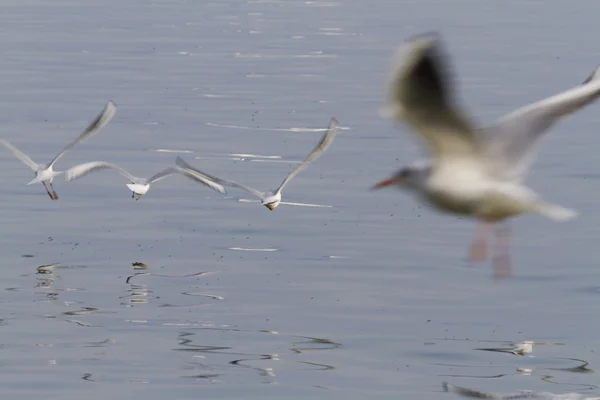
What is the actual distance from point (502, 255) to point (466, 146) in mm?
729

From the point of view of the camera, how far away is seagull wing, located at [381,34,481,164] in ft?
29.5

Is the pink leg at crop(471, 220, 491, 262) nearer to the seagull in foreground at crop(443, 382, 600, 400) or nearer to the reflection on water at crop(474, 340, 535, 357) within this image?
the seagull in foreground at crop(443, 382, 600, 400)

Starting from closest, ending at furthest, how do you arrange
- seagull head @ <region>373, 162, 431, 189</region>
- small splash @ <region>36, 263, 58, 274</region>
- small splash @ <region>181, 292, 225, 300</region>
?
seagull head @ <region>373, 162, 431, 189</region> < small splash @ <region>181, 292, 225, 300</region> < small splash @ <region>36, 263, 58, 274</region>

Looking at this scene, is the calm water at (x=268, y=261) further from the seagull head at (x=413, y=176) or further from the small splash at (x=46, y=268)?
the seagull head at (x=413, y=176)

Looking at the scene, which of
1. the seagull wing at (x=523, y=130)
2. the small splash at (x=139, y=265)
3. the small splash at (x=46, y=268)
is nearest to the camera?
the seagull wing at (x=523, y=130)

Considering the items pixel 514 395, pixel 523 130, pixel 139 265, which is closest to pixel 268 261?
pixel 139 265

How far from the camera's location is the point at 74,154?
32.2 meters

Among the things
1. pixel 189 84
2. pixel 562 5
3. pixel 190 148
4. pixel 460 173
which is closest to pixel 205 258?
pixel 190 148

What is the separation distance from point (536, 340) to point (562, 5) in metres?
61.3

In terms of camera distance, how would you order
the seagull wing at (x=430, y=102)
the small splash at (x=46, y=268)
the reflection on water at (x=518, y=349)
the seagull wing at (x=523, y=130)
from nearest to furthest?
the seagull wing at (x=430, y=102)
the seagull wing at (x=523, y=130)
the reflection on water at (x=518, y=349)
the small splash at (x=46, y=268)

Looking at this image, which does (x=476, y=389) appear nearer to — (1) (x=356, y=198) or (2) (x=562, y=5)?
(1) (x=356, y=198)

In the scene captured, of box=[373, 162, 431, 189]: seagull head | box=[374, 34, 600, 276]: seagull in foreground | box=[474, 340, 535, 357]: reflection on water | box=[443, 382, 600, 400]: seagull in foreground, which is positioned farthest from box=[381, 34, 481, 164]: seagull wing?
box=[474, 340, 535, 357]: reflection on water

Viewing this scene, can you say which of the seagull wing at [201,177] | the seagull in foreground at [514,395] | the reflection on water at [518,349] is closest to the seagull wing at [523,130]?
the seagull in foreground at [514,395]

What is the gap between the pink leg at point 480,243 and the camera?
10.1 meters
